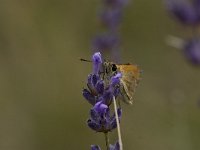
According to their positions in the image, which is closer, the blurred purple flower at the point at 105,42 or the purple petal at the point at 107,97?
the purple petal at the point at 107,97

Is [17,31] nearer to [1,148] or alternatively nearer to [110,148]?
[1,148]

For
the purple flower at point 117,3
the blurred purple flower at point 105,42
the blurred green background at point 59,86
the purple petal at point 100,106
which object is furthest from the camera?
the blurred green background at point 59,86

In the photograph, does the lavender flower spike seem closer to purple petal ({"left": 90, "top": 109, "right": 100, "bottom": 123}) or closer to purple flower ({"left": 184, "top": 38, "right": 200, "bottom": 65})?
purple petal ({"left": 90, "top": 109, "right": 100, "bottom": 123})

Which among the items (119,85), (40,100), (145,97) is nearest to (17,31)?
(40,100)

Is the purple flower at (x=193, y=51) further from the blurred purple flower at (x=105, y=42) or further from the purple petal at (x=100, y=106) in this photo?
the purple petal at (x=100, y=106)

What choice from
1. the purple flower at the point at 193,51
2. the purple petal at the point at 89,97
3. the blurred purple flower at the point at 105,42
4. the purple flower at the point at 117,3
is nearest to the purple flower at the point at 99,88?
the purple petal at the point at 89,97

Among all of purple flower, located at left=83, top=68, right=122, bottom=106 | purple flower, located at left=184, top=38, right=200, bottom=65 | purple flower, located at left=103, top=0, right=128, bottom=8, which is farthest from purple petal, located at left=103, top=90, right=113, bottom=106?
purple flower, located at left=103, top=0, right=128, bottom=8
